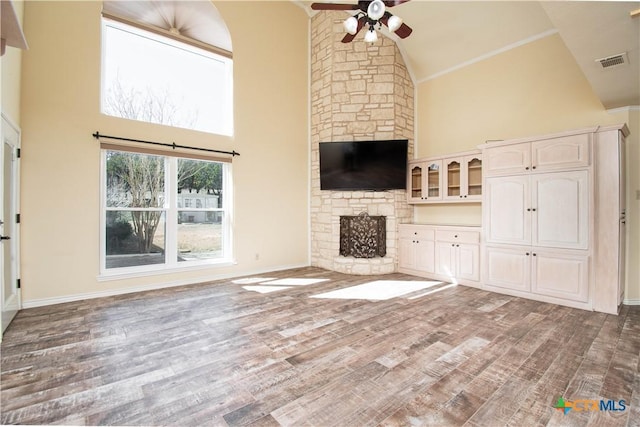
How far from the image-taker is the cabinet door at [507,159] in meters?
3.95

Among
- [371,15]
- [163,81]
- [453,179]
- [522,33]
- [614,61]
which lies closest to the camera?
[614,61]

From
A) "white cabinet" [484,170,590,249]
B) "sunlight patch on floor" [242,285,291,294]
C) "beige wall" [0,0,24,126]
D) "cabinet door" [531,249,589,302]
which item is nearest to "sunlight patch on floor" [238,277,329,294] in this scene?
"sunlight patch on floor" [242,285,291,294]

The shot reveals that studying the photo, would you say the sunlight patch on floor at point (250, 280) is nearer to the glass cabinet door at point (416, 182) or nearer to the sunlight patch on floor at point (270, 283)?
the sunlight patch on floor at point (270, 283)

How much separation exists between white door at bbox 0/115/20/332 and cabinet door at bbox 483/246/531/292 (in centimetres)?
557

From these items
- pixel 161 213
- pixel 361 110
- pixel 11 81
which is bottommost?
pixel 161 213

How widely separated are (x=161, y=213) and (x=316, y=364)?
3.44 meters

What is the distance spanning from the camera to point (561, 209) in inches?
144

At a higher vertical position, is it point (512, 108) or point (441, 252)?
point (512, 108)

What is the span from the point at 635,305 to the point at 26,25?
795 cm

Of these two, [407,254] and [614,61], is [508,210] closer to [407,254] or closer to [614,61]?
[407,254]

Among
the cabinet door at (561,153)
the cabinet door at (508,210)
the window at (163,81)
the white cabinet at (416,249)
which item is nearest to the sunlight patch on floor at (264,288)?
the white cabinet at (416,249)

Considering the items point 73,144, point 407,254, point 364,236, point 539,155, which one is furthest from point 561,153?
point 73,144

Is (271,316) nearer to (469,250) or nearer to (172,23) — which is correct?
(469,250)

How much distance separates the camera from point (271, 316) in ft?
10.6
